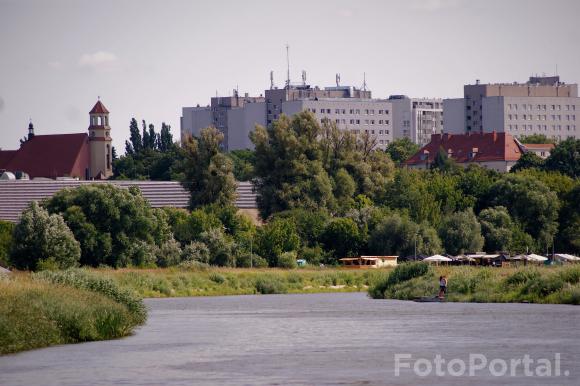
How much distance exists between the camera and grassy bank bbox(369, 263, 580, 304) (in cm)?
6925

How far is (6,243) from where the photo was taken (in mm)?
103125

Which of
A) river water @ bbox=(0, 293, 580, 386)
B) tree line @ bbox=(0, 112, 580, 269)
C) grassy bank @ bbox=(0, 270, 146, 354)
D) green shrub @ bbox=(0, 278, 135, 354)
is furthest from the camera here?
tree line @ bbox=(0, 112, 580, 269)

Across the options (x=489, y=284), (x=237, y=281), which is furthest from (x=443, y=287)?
(x=237, y=281)

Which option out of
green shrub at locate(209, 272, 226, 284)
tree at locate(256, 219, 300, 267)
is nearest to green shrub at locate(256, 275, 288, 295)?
green shrub at locate(209, 272, 226, 284)

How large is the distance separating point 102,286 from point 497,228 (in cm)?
7266

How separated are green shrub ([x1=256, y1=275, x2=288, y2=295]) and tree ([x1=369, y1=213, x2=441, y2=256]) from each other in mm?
21675

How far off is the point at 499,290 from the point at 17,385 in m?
42.6

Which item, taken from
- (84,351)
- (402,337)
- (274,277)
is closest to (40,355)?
(84,351)

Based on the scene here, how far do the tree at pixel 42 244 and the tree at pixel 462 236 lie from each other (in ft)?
127

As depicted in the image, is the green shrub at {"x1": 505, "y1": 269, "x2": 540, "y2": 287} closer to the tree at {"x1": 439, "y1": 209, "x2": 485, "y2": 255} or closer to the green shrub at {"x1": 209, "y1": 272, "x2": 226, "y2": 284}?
the green shrub at {"x1": 209, "y1": 272, "x2": 226, "y2": 284}

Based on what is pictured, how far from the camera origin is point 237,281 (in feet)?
320

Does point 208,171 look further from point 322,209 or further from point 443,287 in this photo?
point 443,287

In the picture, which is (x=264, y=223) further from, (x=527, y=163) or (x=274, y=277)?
(x=527, y=163)

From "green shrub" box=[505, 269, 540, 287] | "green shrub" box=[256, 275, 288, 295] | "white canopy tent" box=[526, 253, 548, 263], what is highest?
"green shrub" box=[505, 269, 540, 287]
